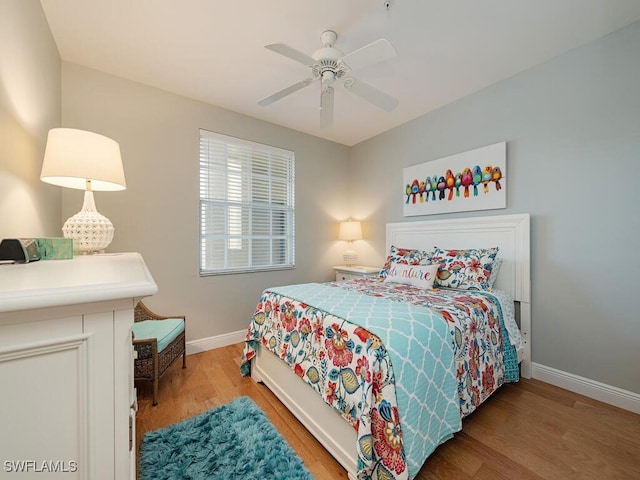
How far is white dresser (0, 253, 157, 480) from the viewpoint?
0.49m

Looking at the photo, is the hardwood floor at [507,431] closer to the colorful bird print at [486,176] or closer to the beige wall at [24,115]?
the beige wall at [24,115]

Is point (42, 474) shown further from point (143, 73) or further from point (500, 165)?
point (500, 165)

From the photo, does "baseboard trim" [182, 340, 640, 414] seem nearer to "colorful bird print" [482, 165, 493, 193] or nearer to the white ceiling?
"colorful bird print" [482, 165, 493, 193]

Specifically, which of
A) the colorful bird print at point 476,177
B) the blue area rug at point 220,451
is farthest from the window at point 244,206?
the colorful bird print at point 476,177

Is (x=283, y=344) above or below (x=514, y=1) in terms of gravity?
below

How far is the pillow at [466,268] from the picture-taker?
2.27 m

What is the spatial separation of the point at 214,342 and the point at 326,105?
2582 mm

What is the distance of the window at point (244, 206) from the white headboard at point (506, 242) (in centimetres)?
185

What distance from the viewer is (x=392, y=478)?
1120mm

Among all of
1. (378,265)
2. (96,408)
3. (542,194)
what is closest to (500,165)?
(542,194)

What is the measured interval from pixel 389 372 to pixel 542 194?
214 cm

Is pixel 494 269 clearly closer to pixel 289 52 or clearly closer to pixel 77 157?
pixel 289 52

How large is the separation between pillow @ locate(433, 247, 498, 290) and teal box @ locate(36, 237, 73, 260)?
255cm

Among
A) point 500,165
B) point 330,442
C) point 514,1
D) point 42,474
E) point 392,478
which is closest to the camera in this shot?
point 42,474
